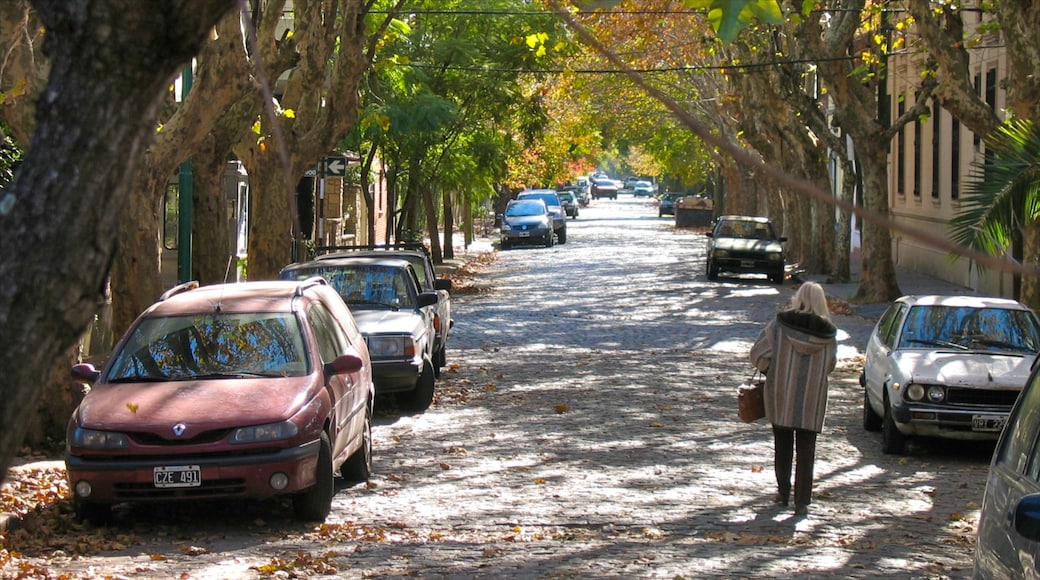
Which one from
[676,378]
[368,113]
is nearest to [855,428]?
[676,378]

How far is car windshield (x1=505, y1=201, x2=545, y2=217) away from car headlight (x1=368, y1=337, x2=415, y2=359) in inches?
1651

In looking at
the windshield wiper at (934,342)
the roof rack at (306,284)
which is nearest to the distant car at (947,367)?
the windshield wiper at (934,342)

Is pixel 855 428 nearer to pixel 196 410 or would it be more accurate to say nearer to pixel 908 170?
pixel 196 410

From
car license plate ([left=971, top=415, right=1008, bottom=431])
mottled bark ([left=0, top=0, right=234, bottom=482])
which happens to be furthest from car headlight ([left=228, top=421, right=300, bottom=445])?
car license plate ([left=971, top=415, right=1008, bottom=431])

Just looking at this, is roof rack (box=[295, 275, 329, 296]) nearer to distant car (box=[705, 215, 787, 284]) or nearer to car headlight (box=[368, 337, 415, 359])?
car headlight (box=[368, 337, 415, 359])

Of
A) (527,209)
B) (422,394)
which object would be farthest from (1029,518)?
(527,209)

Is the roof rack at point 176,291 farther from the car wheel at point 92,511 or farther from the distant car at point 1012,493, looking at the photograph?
the distant car at point 1012,493

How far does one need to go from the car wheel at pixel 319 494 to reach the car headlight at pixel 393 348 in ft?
15.4

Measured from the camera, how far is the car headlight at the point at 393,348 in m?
14.5

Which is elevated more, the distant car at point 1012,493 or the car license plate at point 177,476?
the distant car at point 1012,493

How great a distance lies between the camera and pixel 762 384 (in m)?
10.5

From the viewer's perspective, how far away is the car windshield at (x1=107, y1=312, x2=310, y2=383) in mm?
10172

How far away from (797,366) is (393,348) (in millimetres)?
5411

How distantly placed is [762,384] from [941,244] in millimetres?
7570
